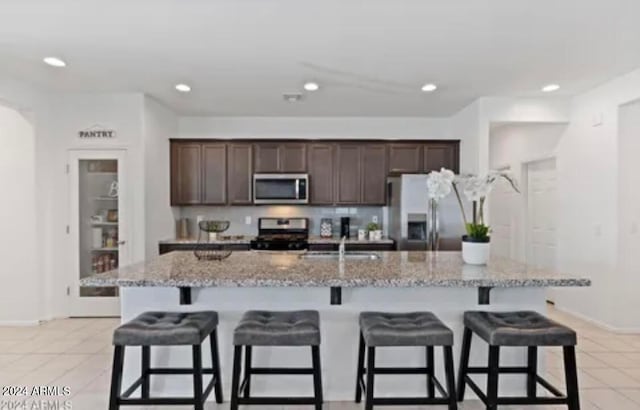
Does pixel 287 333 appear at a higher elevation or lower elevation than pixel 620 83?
lower

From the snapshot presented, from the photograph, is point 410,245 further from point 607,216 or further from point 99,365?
point 99,365

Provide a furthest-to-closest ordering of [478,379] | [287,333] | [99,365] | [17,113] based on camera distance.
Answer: [17,113] < [99,365] < [478,379] < [287,333]

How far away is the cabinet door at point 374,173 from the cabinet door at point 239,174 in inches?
60.3

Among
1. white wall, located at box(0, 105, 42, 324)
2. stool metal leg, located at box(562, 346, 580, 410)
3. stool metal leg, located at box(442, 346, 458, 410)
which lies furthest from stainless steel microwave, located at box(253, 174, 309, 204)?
stool metal leg, located at box(562, 346, 580, 410)

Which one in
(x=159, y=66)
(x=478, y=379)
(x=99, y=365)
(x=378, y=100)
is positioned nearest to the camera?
(x=478, y=379)

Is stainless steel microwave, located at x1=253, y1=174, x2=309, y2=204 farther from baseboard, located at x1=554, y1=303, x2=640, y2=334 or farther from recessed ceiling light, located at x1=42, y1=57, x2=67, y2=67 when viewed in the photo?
baseboard, located at x1=554, y1=303, x2=640, y2=334

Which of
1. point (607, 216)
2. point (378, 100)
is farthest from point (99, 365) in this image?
point (607, 216)

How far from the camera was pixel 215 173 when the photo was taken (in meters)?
5.70

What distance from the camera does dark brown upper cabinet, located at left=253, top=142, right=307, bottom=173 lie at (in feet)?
18.7

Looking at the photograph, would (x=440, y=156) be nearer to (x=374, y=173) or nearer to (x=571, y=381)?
(x=374, y=173)

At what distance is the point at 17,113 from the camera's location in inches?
179

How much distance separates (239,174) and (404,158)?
2229 millimetres

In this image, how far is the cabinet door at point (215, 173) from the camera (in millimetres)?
5688

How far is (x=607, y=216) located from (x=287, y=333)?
3761mm
